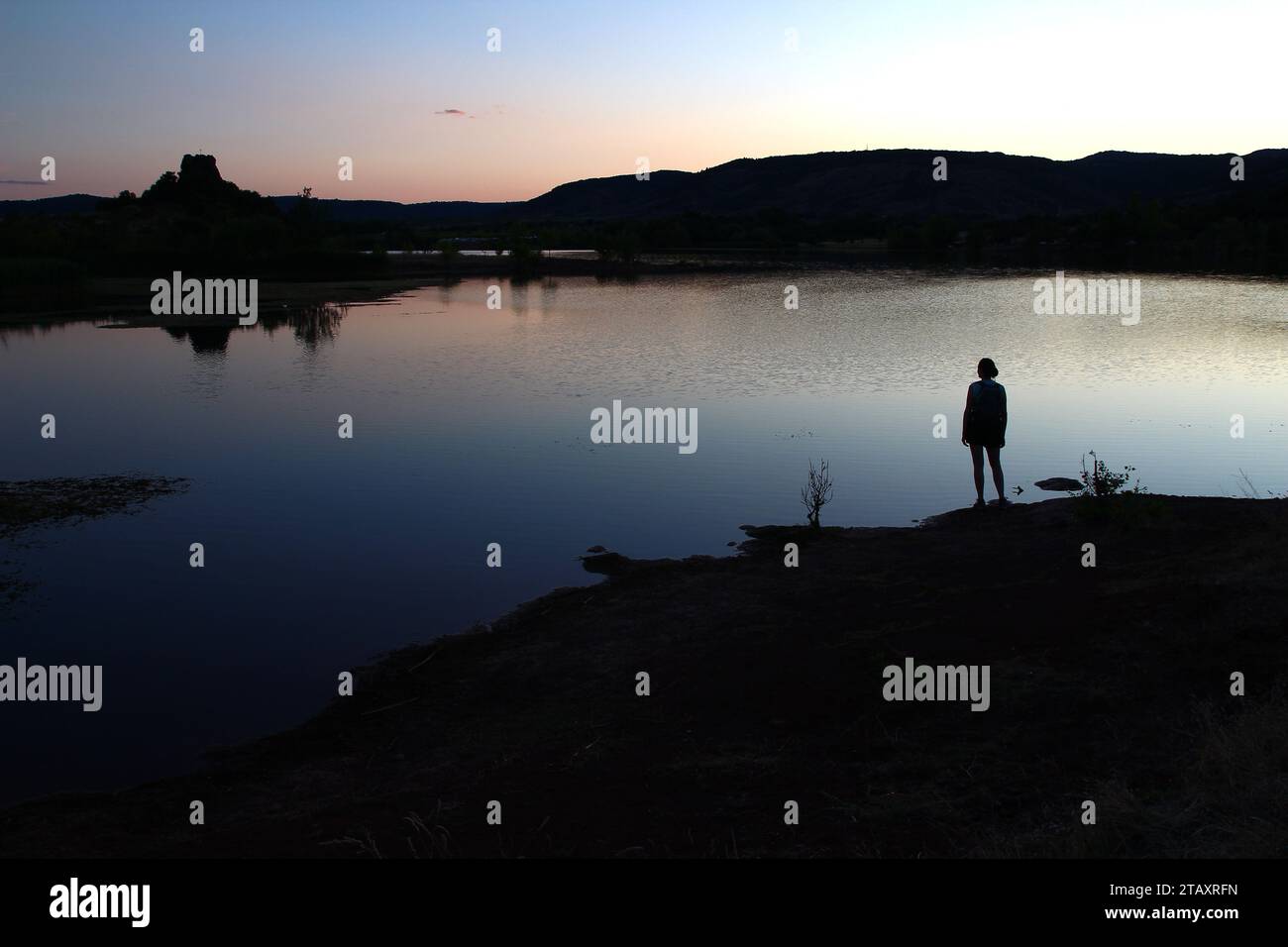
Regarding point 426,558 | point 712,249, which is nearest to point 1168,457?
point 426,558

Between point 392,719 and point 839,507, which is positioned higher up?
point 839,507

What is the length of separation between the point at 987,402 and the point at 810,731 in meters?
7.99

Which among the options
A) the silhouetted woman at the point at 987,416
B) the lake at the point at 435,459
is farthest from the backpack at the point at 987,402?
the lake at the point at 435,459

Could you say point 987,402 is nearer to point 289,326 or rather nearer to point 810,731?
point 810,731

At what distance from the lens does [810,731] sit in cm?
828

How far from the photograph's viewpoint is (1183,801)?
6.10 meters

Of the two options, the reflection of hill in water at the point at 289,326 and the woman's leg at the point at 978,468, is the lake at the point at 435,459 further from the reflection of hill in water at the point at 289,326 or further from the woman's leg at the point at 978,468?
the woman's leg at the point at 978,468

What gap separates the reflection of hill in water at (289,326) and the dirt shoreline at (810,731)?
33125 mm

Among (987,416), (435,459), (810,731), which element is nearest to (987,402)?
(987,416)

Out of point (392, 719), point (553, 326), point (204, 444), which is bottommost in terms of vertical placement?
point (392, 719)

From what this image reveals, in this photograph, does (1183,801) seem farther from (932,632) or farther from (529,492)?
(529,492)

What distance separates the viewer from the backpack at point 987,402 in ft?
47.8
